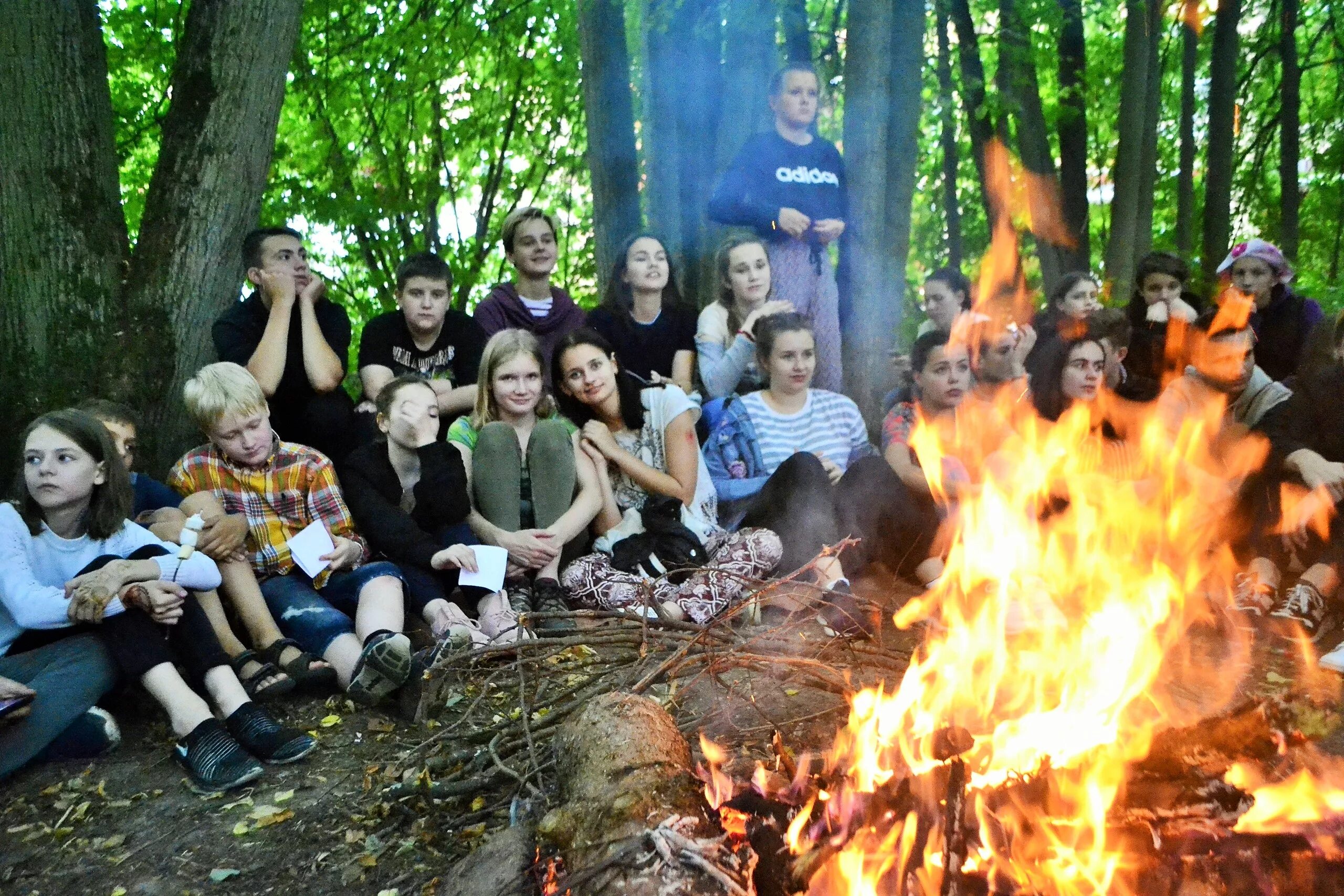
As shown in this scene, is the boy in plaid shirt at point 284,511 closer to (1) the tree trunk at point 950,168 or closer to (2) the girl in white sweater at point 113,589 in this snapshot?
(2) the girl in white sweater at point 113,589

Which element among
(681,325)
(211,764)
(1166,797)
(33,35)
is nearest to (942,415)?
(681,325)

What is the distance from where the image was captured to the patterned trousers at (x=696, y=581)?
477cm

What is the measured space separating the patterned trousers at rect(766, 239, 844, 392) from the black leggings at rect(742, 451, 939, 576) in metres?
1.20

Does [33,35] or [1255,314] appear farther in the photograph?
[1255,314]

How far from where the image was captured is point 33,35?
5.09 meters

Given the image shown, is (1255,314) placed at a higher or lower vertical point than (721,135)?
lower

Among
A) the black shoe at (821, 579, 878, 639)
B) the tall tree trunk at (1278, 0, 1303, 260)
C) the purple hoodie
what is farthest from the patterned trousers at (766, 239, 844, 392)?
the tall tree trunk at (1278, 0, 1303, 260)

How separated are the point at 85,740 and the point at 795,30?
6783 millimetres

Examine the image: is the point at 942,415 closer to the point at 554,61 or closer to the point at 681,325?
the point at 681,325

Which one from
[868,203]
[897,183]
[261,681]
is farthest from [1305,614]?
[261,681]

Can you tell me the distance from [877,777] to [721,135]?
6.36 metres

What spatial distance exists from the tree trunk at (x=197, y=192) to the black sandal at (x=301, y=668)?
1.67 meters

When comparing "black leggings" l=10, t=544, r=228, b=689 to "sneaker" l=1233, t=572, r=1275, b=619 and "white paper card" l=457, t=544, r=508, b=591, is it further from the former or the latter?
"sneaker" l=1233, t=572, r=1275, b=619

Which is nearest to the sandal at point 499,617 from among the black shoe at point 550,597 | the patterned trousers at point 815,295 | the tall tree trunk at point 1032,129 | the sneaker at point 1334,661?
the black shoe at point 550,597
